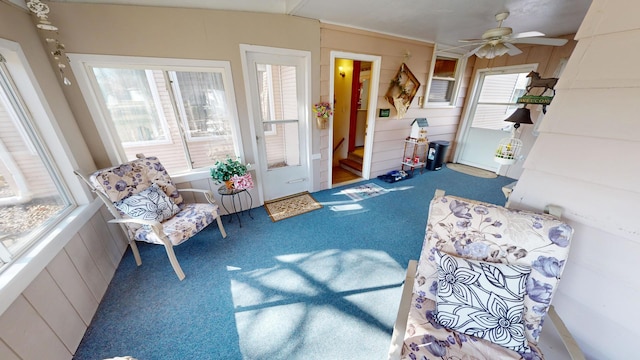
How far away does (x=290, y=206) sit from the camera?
2.92m

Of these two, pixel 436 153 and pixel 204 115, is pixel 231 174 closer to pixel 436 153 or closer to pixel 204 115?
pixel 204 115

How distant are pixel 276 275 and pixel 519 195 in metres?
1.83

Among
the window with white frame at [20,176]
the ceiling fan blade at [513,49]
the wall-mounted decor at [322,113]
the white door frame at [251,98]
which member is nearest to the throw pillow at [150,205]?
the window with white frame at [20,176]

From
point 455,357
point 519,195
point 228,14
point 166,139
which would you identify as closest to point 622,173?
point 519,195

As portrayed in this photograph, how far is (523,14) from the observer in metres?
2.26

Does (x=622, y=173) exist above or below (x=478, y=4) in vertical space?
below

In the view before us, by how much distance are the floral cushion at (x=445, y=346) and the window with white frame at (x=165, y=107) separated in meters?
2.42

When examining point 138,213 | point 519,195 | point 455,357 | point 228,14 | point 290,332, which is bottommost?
point 290,332

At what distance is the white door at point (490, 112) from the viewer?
3.71m

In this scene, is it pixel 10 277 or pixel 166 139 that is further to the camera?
pixel 166 139

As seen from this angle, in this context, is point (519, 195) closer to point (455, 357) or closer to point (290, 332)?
point (455, 357)

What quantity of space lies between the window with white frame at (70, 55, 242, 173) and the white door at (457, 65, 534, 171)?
A: 4.66m

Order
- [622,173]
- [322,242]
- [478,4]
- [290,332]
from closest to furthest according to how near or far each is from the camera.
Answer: [622,173] → [290,332] → [478,4] → [322,242]

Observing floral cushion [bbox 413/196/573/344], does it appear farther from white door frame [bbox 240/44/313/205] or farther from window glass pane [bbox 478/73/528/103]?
window glass pane [bbox 478/73/528/103]
